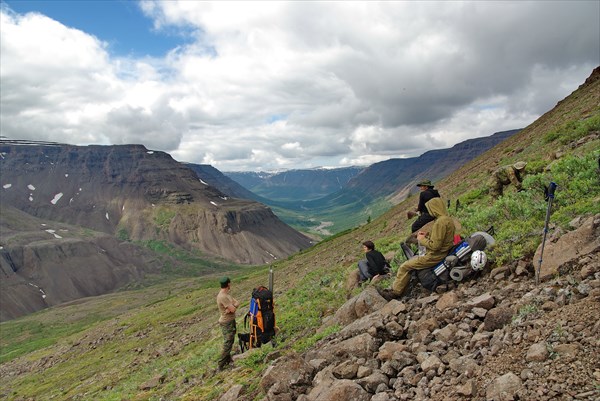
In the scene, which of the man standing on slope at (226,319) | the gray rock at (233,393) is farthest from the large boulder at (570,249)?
the man standing on slope at (226,319)

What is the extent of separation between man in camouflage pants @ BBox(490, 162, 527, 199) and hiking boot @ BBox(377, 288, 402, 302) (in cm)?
924

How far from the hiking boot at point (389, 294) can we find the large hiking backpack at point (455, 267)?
0.83 m

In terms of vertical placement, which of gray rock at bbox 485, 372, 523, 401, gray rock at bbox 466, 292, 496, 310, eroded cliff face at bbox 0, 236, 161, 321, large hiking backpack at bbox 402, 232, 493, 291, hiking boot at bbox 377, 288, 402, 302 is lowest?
eroded cliff face at bbox 0, 236, 161, 321

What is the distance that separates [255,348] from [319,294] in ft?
19.0

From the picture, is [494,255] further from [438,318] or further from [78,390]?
[78,390]

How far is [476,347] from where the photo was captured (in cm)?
712

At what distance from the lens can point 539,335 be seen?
647 centimetres

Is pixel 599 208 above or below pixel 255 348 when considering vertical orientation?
above

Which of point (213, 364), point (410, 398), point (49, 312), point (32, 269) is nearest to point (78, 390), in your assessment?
point (213, 364)

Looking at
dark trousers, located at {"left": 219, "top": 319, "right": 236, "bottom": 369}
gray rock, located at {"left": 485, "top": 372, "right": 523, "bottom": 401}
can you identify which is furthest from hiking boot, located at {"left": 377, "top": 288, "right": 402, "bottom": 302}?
dark trousers, located at {"left": 219, "top": 319, "right": 236, "bottom": 369}

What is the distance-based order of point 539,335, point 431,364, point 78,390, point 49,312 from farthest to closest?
point 49,312 → point 78,390 → point 431,364 → point 539,335

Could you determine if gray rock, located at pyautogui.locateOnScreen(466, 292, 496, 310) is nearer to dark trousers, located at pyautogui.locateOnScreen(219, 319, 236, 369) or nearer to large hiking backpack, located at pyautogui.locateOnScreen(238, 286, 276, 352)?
large hiking backpack, located at pyautogui.locateOnScreen(238, 286, 276, 352)

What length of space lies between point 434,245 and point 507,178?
10.5 metres

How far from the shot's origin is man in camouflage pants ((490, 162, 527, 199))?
58.8 feet
